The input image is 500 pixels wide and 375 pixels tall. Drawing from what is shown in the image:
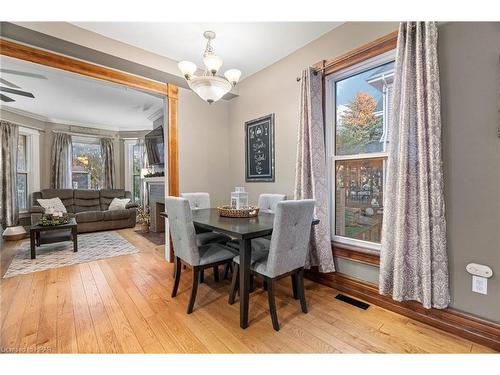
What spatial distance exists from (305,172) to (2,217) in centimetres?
572

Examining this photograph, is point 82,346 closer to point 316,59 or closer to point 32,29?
point 32,29

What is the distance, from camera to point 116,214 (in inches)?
212

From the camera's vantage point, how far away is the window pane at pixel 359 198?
7.30ft

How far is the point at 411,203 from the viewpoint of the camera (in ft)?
5.69

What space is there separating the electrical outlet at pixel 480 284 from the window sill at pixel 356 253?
0.62m

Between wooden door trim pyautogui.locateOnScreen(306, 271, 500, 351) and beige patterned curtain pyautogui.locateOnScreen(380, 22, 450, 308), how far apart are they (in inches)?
5.5

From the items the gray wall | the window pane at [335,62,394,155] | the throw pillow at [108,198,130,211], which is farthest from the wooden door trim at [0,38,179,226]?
the throw pillow at [108,198,130,211]

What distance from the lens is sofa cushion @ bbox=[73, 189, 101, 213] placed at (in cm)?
556

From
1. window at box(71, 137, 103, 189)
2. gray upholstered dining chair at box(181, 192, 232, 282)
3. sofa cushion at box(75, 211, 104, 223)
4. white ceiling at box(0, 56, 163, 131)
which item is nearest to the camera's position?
gray upholstered dining chair at box(181, 192, 232, 282)

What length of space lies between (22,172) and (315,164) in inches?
248

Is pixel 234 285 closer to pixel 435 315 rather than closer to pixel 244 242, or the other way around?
pixel 244 242

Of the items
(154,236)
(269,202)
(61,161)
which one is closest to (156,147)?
(154,236)

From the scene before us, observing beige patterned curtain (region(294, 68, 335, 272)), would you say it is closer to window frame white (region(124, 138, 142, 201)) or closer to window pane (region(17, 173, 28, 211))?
window frame white (region(124, 138, 142, 201))
